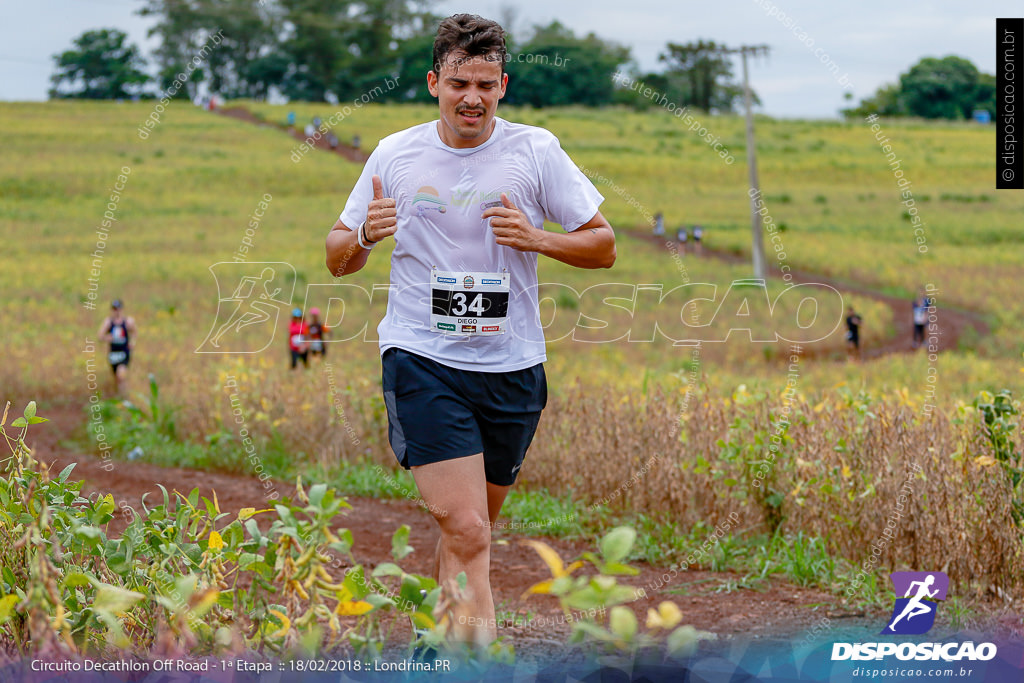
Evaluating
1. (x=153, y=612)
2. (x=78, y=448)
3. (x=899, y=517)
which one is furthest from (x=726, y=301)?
(x=153, y=612)

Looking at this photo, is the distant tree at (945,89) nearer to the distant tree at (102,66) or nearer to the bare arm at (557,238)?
the distant tree at (102,66)

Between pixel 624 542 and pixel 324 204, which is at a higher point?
pixel 324 204

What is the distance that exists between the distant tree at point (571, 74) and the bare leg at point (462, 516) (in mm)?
37301

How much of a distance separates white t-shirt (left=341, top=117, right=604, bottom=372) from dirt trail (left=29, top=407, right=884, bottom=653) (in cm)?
104

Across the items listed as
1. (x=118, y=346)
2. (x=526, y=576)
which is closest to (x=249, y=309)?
(x=118, y=346)

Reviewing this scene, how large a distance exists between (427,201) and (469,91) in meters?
0.36

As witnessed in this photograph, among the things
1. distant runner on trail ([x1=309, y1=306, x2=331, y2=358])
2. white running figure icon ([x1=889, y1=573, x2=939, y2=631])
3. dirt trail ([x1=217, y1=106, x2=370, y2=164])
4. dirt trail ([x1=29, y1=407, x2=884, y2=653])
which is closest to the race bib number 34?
dirt trail ([x1=29, y1=407, x2=884, y2=653])

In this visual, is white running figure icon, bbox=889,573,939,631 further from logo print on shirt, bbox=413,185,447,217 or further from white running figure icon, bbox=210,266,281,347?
white running figure icon, bbox=210,266,281,347

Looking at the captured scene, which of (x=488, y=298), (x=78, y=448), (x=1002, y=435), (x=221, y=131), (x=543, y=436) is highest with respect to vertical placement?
→ (x=221, y=131)

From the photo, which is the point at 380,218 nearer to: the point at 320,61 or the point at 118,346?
the point at 118,346

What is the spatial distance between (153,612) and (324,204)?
1314 inches

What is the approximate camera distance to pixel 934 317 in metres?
23.3

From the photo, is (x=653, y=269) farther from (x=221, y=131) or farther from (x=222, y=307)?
(x=221, y=131)

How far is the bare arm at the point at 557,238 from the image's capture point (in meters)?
3.09
